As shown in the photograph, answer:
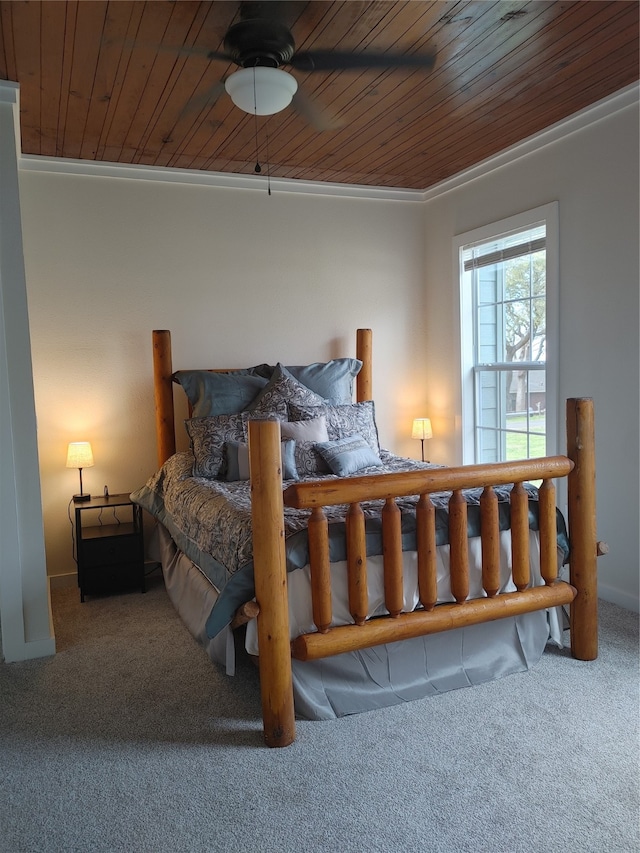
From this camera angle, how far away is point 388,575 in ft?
8.14

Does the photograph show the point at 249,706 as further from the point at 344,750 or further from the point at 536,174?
the point at 536,174

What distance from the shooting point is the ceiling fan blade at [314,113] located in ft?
10.5

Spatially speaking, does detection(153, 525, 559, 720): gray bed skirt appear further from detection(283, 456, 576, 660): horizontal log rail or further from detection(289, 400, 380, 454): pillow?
detection(289, 400, 380, 454): pillow

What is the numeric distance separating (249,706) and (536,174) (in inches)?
131

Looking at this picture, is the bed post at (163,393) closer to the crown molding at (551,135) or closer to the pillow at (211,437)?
the pillow at (211,437)

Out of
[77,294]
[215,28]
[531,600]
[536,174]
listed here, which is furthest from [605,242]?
[77,294]

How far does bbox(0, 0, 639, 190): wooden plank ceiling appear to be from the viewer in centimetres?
247

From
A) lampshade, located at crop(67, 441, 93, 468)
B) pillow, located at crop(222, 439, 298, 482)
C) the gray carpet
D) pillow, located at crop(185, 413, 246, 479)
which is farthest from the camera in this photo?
lampshade, located at crop(67, 441, 93, 468)

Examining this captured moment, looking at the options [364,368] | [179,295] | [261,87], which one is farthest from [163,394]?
[261,87]

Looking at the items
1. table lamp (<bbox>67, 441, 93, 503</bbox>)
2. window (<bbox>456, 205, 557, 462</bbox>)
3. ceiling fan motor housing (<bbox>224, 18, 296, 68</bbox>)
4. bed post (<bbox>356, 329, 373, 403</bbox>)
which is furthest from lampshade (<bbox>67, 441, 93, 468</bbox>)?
window (<bbox>456, 205, 557, 462</bbox>)

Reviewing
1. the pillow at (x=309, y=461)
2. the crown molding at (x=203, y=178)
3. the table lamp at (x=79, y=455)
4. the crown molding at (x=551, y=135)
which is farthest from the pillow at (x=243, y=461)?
the crown molding at (x=551, y=135)

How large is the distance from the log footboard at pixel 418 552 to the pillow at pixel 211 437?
1.58 metres

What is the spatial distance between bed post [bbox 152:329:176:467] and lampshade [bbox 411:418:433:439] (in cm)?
177

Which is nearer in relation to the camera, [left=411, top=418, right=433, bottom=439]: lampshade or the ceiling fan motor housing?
the ceiling fan motor housing
